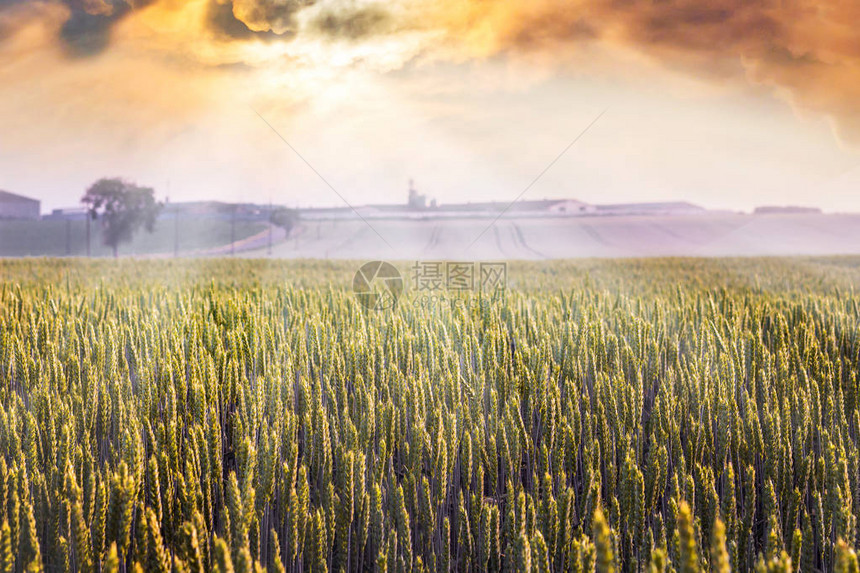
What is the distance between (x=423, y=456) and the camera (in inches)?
65.9

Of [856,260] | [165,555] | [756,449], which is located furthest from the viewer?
[856,260]

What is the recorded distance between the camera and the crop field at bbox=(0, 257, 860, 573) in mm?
1191

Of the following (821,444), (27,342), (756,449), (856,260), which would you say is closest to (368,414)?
(756,449)

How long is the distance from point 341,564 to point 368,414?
0.46 metres

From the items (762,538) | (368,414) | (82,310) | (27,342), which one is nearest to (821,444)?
(762,538)

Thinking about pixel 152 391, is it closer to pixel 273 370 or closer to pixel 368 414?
pixel 273 370

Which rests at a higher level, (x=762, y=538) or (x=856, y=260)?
(x=856, y=260)

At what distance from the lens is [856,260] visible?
1593 cm

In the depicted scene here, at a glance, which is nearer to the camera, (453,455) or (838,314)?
(453,455)

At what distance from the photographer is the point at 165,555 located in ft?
3.50

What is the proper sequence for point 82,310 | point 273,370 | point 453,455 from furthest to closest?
point 82,310 < point 273,370 < point 453,455

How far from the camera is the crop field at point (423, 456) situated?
119 centimetres

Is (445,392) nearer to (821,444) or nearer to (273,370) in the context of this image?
(273,370)

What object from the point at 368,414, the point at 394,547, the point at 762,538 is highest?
the point at 368,414
